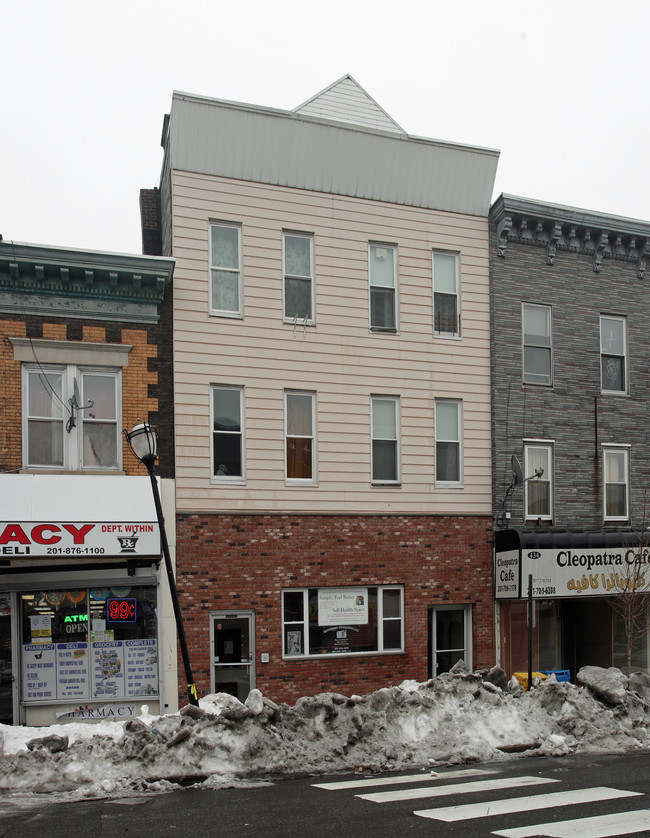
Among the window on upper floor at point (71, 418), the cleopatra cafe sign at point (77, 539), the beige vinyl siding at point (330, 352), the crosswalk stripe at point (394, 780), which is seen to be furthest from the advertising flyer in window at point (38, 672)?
the crosswalk stripe at point (394, 780)

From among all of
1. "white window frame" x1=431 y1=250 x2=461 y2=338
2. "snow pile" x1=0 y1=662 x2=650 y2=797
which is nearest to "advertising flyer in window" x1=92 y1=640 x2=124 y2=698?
"snow pile" x1=0 y1=662 x2=650 y2=797

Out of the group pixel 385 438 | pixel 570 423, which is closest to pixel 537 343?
pixel 570 423

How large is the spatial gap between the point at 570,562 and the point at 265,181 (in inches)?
402

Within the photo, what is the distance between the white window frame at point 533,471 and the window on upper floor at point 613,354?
7.36 ft

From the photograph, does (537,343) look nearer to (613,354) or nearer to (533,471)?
(613,354)

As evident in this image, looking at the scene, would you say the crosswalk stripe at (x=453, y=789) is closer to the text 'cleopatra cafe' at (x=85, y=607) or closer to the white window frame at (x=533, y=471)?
the text 'cleopatra cafe' at (x=85, y=607)

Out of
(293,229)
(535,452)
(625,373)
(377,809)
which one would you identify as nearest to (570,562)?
(535,452)

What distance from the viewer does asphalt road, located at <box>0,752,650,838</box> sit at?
28.2 feet

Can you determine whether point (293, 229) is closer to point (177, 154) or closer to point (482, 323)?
point (177, 154)

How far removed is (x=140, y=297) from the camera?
Answer: 55.0 ft

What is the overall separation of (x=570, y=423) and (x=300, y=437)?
6457 mm

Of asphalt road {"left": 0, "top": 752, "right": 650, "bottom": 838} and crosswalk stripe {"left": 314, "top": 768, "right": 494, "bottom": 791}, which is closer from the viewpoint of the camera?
asphalt road {"left": 0, "top": 752, "right": 650, "bottom": 838}

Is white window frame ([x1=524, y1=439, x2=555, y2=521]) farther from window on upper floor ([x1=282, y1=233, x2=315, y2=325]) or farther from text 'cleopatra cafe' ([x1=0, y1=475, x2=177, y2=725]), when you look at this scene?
text 'cleopatra cafe' ([x1=0, y1=475, x2=177, y2=725])

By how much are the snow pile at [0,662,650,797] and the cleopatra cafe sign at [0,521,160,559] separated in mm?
3337
